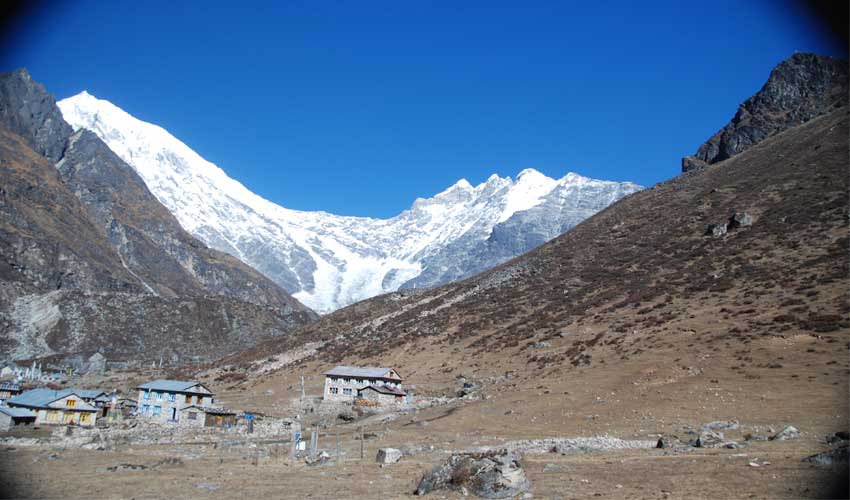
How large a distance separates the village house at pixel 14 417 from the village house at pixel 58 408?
55 cm

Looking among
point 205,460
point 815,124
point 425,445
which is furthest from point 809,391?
point 815,124

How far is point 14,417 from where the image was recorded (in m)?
57.1

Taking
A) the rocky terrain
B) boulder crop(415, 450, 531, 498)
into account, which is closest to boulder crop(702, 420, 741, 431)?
the rocky terrain

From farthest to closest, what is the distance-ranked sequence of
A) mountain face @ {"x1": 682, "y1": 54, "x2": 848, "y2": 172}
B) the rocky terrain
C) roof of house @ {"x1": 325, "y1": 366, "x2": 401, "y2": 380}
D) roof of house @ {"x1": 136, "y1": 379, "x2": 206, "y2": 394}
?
1. mountain face @ {"x1": 682, "y1": 54, "x2": 848, "y2": 172}
2. roof of house @ {"x1": 325, "y1": 366, "x2": 401, "y2": 380}
3. roof of house @ {"x1": 136, "y1": 379, "x2": 206, "y2": 394}
4. the rocky terrain

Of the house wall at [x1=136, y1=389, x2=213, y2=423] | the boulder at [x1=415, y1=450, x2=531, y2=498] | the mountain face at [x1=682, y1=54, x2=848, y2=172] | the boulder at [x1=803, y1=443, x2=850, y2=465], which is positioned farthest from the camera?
the mountain face at [x1=682, y1=54, x2=848, y2=172]

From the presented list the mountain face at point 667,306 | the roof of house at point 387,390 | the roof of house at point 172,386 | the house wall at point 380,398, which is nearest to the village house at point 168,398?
the roof of house at point 172,386

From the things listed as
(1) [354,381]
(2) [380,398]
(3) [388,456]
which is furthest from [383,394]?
(3) [388,456]

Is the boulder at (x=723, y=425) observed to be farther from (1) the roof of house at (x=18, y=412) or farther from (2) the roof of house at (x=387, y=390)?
(1) the roof of house at (x=18, y=412)

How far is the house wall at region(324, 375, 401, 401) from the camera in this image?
224 feet

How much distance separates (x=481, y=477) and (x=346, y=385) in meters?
49.7

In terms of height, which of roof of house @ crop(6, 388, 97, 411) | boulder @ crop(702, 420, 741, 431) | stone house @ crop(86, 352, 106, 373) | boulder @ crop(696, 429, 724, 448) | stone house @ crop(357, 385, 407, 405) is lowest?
boulder @ crop(696, 429, 724, 448)

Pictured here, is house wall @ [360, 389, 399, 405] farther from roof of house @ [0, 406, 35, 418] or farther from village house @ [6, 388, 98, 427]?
roof of house @ [0, 406, 35, 418]

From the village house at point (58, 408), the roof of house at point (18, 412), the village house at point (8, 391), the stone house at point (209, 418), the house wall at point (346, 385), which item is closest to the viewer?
the roof of house at point (18, 412)

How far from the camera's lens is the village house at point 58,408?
58.6 m
